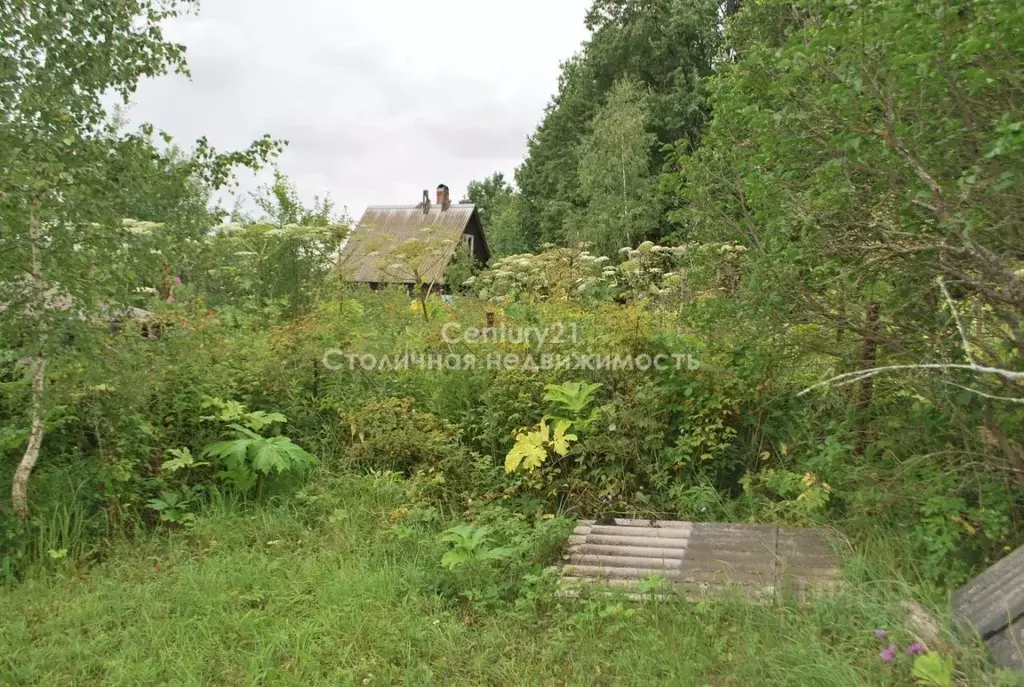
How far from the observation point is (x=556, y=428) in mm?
4363

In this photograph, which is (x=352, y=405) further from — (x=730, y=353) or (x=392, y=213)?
(x=392, y=213)

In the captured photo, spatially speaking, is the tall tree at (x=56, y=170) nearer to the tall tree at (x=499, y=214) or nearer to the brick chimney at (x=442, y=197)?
the tall tree at (x=499, y=214)

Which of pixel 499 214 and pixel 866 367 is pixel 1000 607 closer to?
pixel 866 367

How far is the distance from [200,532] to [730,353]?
11.7ft

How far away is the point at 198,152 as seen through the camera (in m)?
4.29

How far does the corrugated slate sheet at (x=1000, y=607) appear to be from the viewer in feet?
7.45

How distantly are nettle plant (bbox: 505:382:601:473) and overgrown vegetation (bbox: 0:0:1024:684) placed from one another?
32mm

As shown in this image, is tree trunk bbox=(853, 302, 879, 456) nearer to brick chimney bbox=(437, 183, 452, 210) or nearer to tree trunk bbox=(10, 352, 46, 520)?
tree trunk bbox=(10, 352, 46, 520)

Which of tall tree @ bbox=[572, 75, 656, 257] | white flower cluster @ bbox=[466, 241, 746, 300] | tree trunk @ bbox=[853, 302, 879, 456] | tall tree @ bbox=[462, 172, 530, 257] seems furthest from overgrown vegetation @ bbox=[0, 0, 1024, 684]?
tall tree @ bbox=[572, 75, 656, 257]

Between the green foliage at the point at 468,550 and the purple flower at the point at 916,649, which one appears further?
the green foliage at the point at 468,550

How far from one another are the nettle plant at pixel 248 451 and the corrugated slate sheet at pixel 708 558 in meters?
1.95

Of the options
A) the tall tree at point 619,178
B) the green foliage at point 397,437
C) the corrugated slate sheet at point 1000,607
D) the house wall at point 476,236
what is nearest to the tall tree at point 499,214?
the house wall at point 476,236

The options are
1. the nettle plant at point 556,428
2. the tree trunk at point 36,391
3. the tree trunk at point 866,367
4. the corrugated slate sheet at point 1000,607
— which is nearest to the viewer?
the corrugated slate sheet at point 1000,607

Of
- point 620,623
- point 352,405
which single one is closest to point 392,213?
point 352,405
